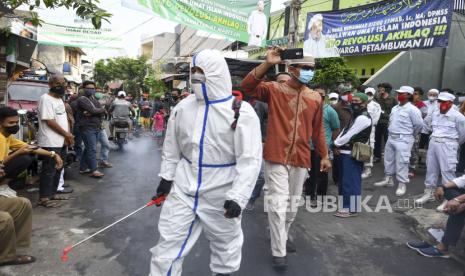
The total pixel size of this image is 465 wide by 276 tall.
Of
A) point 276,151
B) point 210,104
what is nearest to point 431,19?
point 276,151

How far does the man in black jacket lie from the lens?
7.34 meters

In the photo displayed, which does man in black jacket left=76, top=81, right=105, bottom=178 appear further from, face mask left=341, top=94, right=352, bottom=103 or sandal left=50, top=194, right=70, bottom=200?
face mask left=341, top=94, right=352, bottom=103

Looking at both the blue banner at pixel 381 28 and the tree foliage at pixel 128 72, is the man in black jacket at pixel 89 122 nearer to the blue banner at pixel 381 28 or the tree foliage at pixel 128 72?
the blue banner at pixel 381 28

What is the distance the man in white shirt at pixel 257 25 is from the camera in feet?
40.0

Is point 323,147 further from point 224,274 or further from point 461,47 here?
point 461,47

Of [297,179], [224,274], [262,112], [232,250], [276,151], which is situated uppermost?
[262,112]

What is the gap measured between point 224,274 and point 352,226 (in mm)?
2861

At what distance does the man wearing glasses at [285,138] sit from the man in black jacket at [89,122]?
454 cm

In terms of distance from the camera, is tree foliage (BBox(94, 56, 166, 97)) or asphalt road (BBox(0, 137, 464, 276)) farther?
tree foliage (BBox(94, 56, 166, 97))

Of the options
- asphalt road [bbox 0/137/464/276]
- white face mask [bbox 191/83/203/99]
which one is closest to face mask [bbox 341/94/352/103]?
asphalt road [bbox 0/137/464/276]

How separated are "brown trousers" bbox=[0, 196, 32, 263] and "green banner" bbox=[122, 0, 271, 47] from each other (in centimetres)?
585

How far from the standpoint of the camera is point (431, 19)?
9484 millimetres

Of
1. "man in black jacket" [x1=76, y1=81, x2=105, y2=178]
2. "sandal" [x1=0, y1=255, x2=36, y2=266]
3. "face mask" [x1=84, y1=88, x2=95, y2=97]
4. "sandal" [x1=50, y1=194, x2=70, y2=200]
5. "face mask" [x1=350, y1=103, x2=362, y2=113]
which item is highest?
"face mask" [x1=350, y1=103, x2=362, y2=113]

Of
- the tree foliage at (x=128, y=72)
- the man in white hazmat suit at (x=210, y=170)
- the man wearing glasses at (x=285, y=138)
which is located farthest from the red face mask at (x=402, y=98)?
the tree foliage at (x=128, y=72)
